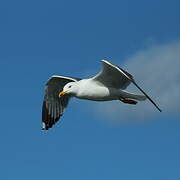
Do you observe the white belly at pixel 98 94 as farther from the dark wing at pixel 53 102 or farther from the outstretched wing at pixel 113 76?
the dark wing at pixel 53 102

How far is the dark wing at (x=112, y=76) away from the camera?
1148 centimetres

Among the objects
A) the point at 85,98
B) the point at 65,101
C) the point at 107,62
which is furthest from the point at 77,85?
the point at 65,101

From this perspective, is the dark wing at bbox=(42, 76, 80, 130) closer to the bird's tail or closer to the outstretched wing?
the outstretched wing

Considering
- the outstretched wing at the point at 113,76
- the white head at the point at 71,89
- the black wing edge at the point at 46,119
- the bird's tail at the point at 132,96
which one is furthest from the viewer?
the black wing edge at the point at 46,119

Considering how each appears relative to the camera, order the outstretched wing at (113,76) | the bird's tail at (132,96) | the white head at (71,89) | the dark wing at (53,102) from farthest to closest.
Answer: the dark wing at (53,102) → the white head at (71,89) → the bird's tail at (132,96) → the outstretched wing at (113,76)

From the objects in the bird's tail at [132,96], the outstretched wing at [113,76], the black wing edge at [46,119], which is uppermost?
the black wing edge at [46,119]

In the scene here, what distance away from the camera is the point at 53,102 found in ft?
49.2

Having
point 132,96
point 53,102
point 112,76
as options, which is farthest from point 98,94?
point 53,102

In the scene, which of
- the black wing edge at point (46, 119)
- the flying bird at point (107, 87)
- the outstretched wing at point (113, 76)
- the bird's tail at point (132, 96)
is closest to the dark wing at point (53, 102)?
the black wing edge at point (46, 119)

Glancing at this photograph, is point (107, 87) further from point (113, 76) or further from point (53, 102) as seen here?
point (53, 102)

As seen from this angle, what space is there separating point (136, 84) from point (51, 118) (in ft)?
16.7

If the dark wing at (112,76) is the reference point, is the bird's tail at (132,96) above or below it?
below

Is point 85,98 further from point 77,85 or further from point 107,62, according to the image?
point 107,62

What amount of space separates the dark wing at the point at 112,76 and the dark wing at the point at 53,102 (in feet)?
7.33
